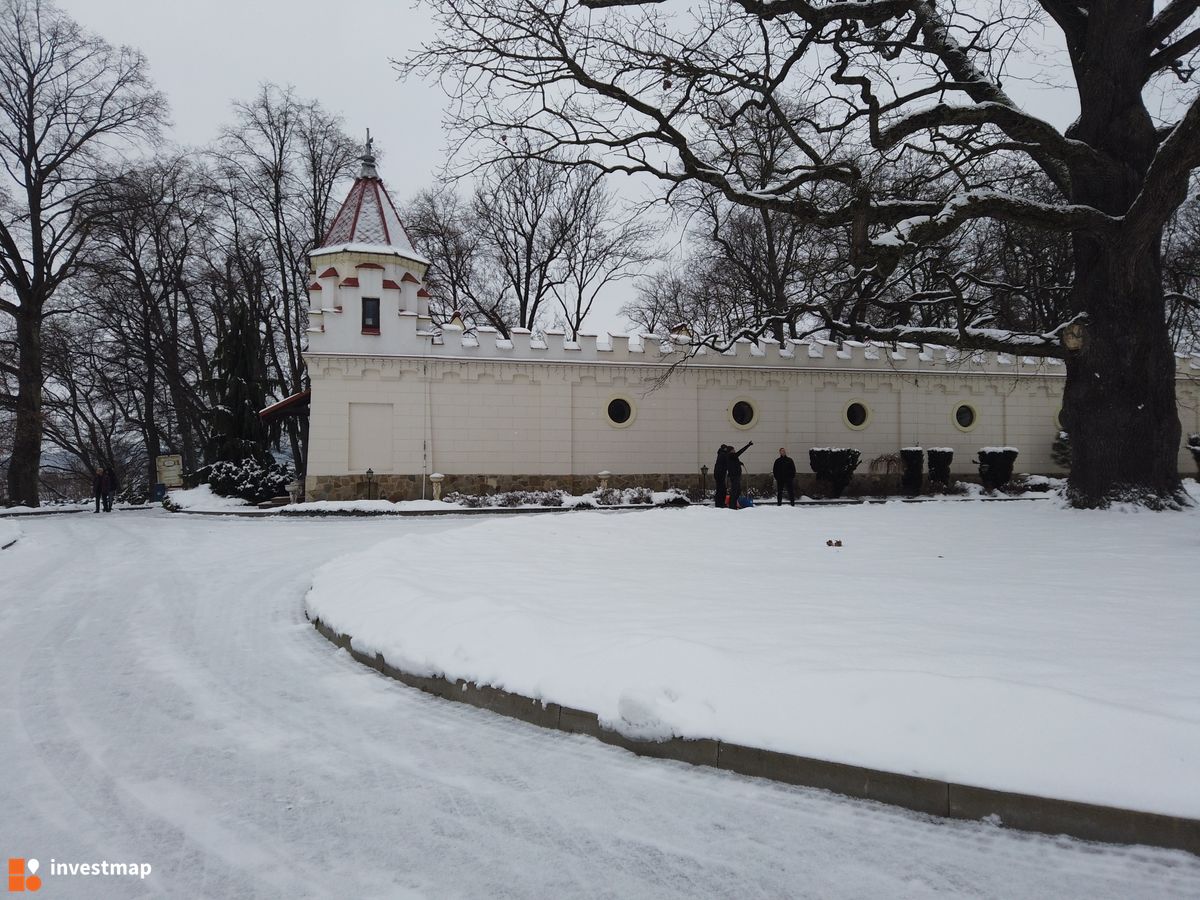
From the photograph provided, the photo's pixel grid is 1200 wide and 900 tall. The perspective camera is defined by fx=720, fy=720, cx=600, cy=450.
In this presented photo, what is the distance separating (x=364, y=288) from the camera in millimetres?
25031

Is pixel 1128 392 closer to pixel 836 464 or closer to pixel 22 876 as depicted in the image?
pixel 836 464

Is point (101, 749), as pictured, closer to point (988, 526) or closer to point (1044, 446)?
point (988, 526)

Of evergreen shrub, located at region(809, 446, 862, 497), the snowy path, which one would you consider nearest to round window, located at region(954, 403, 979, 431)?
evergreen shrub, located at region(809, 446, 862, 497)

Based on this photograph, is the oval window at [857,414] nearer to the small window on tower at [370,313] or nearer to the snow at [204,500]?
the small window on tower at [370,313]

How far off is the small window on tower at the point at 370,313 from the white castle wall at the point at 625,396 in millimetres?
345

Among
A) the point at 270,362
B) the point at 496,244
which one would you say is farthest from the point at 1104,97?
the point at 270,362

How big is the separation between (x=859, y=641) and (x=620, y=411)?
71.5ft

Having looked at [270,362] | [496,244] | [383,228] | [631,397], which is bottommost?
[631,397]

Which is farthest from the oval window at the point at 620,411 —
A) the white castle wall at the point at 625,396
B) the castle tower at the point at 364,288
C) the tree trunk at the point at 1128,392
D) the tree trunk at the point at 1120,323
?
the tree trunk at the point at 1128,392

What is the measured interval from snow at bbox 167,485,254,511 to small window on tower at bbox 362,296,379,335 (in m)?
7.22

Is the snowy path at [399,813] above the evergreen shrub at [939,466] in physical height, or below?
below

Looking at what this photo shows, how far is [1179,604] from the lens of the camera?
576 cm

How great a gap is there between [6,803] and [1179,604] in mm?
7848

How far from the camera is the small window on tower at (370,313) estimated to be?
2502cm
